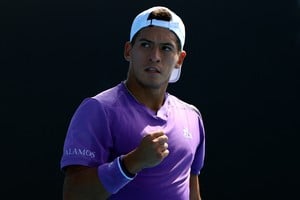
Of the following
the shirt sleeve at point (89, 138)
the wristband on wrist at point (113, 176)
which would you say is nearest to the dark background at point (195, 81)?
the shirt sleeve at point (89, 138)

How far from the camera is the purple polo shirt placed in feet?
5.35

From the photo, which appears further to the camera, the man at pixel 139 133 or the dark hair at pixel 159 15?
the dark hair at pixel 159 15

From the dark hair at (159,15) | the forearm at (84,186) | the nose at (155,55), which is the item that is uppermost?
the dark hair at (159,15)

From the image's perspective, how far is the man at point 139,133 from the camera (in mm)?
1556

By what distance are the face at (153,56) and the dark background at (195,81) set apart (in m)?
1.65

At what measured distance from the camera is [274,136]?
3.53 meters

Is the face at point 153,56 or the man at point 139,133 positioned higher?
the face at point 153,56

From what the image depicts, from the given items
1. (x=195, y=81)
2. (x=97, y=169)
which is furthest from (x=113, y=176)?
(x=195, y=81)

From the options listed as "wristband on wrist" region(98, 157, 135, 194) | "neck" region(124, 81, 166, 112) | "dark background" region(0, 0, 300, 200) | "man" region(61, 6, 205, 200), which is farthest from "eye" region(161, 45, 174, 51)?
"dark background" region(0, 0, 300, 200)

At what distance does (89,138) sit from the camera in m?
1.63

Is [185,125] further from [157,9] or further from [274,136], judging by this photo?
[274,136]

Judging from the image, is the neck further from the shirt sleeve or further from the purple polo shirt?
the shirt sleeve

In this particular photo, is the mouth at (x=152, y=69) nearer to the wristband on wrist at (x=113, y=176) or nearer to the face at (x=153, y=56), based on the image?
the face at (x=153, y=56)

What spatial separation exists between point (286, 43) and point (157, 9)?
1.89 metres
